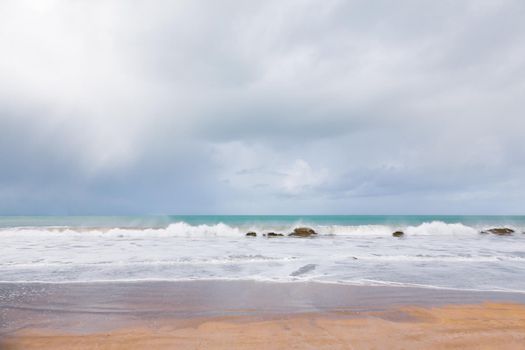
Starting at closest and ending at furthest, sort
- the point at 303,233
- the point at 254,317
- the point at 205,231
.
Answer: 1. the point at 254,317
2. the point at 303,233
3. the point at 205,231

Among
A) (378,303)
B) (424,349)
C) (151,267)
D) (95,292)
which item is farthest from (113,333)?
(151,267)

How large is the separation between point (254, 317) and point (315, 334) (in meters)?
1.38

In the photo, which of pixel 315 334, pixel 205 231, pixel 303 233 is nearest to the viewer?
pixel 315 334

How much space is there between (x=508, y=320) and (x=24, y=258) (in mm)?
17103

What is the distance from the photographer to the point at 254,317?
6.46 meters

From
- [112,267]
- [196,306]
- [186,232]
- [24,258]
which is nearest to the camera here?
[196,306]

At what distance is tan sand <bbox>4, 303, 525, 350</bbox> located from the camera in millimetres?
5129

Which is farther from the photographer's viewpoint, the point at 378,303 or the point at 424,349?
the point at 378,303

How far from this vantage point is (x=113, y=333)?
5605 mm

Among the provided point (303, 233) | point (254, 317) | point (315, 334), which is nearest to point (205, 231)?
point (303, 233)

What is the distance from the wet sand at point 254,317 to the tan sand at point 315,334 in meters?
0.02

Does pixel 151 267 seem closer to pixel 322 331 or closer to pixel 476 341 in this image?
pixel 322 331

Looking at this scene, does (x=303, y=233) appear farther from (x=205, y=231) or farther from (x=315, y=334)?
(x=315, y=334)

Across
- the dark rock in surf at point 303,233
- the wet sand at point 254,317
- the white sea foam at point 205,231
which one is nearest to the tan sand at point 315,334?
the wet sand at point 254,317
